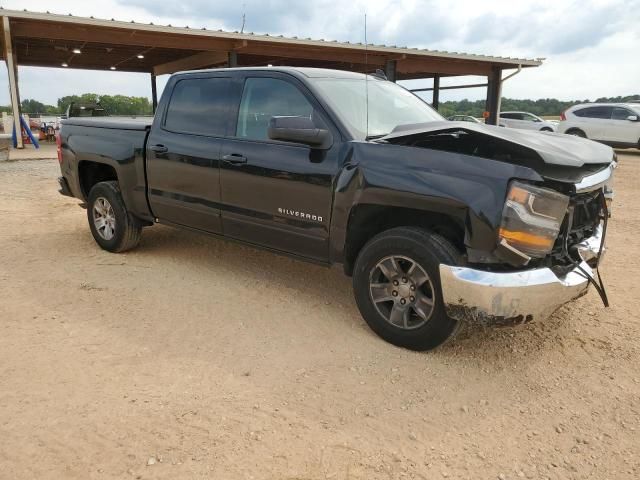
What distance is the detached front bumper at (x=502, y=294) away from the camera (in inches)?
113

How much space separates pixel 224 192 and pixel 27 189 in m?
6.72

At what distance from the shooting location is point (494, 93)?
22.4 meters

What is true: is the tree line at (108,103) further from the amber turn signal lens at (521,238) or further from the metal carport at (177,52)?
the amber turn signal lens at (521,238)

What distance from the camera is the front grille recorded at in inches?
123

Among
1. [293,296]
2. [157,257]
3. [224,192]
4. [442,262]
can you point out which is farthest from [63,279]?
[442,262]

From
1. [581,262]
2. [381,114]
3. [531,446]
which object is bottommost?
[531,446]

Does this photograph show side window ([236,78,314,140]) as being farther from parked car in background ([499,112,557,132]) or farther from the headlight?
parked car in background ([499,112,557,132])

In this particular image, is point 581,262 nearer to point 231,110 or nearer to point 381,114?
point 381,114

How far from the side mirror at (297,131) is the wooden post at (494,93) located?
66.1 feet

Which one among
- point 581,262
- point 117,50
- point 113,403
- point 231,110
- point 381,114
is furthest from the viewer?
point 117,50

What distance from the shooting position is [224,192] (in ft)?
14.0

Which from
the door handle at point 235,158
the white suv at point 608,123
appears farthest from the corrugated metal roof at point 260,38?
the door handle at point 235,158

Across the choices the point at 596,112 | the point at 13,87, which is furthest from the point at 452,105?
the point at 13,87

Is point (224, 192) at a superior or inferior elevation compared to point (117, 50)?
inferior
